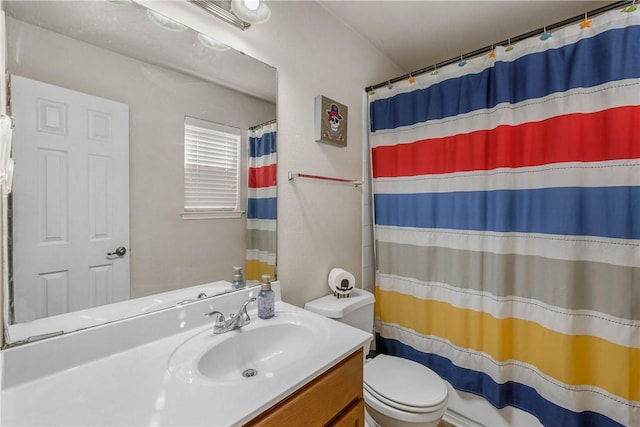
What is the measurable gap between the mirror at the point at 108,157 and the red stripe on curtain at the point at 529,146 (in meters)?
1.03

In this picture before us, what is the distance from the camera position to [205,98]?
108cm

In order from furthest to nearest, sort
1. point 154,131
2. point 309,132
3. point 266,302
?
point 309,132 → point 266,302 → point 154,131

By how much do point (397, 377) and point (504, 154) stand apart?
1.17 meters

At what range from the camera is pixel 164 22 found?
961mm

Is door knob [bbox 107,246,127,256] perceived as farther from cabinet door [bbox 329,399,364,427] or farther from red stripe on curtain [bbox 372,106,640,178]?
red stripe on curtain [bbox 372,106,640,178]

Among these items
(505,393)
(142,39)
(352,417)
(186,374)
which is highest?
(142,39)

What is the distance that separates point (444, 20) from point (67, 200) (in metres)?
1.98

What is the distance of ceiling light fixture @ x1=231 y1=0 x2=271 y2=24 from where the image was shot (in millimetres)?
1021

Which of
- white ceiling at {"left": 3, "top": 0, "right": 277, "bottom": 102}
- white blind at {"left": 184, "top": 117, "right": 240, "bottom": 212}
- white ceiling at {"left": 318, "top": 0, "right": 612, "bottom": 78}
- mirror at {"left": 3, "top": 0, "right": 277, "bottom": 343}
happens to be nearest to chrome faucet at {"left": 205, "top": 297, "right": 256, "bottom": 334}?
mirror at {"left": 3, "top": 0, "right": 277, "bottom": 343}

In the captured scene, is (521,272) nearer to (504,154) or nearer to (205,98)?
(504,154)

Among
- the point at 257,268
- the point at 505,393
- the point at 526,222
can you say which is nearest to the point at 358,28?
the point at 526,222

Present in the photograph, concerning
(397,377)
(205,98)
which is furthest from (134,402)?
(397,377)

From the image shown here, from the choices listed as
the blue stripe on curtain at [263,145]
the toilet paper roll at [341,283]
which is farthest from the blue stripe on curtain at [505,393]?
the blue stripe on curtain at [263,145]

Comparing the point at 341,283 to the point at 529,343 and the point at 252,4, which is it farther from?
the point at 252,4
